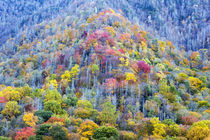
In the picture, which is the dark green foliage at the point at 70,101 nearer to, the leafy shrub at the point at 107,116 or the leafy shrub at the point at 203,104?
the leafy shrub at the point at 107,116

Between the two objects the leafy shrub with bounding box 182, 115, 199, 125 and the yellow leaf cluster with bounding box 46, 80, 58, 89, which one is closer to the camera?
the leafy shrub with bounding box 182, 115, 199, 125

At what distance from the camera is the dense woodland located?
52.3 meters

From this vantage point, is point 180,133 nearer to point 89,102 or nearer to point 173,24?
point 89,102

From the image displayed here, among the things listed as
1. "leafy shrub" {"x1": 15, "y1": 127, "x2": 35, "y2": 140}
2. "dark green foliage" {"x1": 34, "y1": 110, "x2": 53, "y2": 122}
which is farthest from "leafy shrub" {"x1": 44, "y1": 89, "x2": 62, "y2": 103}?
"leafy shrub" {"x1": 15, "y1": 127, "x2": 35, "y2": 140}

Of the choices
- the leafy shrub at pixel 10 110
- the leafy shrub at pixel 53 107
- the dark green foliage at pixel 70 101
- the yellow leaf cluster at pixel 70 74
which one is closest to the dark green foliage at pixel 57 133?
the leafy shrub at pixel 53 107

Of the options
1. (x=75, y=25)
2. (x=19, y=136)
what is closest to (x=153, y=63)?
(x=75, y=25)

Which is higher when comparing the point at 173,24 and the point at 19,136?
the point at 173,24

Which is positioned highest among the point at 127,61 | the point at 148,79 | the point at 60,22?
the point at 60,22

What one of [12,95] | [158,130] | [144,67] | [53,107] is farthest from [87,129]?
[144,67]

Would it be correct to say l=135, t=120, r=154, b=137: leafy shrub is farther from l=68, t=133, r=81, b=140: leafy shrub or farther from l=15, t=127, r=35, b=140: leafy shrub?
l=15, t=127, r=35, b=140: leafy shrub

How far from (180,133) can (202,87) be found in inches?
1823

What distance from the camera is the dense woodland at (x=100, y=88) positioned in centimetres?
5234

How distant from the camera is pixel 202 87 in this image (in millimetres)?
92688

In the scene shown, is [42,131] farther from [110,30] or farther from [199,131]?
[110,30]
